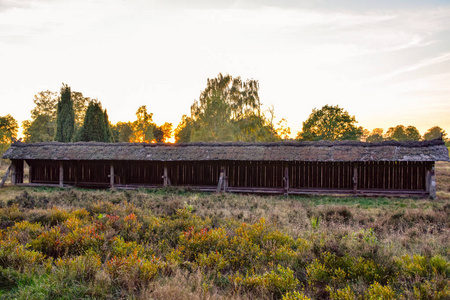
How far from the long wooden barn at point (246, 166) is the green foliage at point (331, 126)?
24.6 m

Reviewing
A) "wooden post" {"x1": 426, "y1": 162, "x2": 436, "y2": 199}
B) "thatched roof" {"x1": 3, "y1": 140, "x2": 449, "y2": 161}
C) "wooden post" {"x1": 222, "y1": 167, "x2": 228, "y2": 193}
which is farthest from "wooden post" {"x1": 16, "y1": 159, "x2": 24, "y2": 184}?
"wooden post" {"x1": 426, "y1": 162, "x2": 436, "y2": 199}

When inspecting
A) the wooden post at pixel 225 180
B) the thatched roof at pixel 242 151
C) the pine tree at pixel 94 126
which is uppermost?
the pine tree at pixel 94 126

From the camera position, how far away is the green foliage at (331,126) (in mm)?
41925

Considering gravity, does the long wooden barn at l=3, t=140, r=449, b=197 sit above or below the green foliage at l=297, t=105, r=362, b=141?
below

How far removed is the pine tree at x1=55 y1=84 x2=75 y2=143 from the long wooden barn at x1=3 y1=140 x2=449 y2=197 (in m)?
14.1

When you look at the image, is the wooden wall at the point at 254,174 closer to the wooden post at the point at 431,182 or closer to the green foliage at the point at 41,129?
the wooden post at the point at 431,182

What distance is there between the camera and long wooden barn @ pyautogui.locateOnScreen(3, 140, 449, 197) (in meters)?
17.6

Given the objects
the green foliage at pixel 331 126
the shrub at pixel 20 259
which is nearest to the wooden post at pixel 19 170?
the shrub at pixel 20 259

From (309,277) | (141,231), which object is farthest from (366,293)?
(141,231)

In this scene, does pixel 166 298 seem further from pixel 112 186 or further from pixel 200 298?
pixel 112 186

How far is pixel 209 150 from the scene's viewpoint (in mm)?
20031

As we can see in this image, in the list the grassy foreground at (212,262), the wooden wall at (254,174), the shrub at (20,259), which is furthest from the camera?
the wooden wall at (254,174)

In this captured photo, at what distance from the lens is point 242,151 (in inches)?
763

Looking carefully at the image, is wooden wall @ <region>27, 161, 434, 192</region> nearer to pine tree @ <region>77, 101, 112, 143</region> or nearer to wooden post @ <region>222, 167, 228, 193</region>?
wooden post @ <region>222, 167, 228, 193</region>
